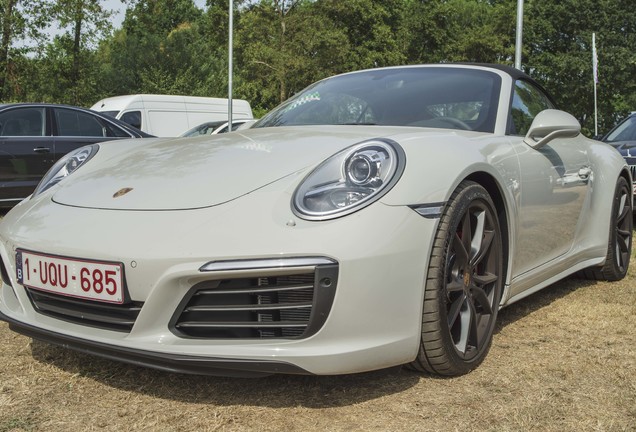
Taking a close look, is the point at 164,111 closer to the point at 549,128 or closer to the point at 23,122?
the point at 23,122

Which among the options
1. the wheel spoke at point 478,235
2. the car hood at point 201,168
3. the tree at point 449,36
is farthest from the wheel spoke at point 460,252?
the tree at point 449,36

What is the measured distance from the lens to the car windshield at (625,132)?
7.45 meters

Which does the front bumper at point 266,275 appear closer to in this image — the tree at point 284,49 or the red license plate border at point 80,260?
the red license plate border at point 80,260

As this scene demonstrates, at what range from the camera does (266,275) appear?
197cm

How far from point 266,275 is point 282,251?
85 mm

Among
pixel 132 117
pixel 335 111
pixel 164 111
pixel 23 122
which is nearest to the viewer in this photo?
pixel 335 111

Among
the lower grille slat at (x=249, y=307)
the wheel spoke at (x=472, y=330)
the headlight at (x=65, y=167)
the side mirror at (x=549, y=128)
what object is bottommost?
the wheel spoke at (x=472, y=330)

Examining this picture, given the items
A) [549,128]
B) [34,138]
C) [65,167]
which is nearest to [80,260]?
[65,167]

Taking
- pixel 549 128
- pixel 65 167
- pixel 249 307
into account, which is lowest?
pixel 249 307

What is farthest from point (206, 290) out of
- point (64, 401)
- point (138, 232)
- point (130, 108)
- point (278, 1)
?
point (278, 1)

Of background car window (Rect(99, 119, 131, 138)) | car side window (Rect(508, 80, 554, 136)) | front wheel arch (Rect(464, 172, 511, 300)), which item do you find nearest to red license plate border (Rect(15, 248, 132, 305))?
front wheel arch (Rect(464, 172, 511, 300))

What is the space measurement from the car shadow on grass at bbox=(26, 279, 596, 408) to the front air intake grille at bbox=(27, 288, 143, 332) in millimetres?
290

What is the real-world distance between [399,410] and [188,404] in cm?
68

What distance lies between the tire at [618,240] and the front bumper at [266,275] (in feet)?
7.75
